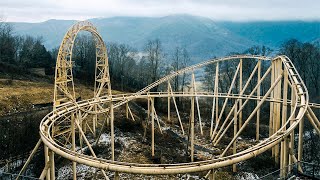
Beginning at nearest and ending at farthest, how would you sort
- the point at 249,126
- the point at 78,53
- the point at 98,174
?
1. the point at 98,174
2. the point at 249,126
3. the point at 78,53

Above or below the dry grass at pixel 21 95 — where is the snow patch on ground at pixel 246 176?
below

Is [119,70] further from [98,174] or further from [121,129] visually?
[98,174]

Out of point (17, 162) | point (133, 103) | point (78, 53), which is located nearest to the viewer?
point (17, 162)

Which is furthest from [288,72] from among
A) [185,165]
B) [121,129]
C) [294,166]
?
[121,129]

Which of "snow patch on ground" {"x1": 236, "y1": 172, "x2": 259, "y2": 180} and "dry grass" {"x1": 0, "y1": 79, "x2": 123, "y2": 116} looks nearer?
"snow patch on ground" {"x1": 236, "y1": 172, "x2": 259, "y2": 180}

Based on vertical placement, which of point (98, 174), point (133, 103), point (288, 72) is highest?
point (288, 72)

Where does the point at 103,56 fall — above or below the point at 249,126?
above

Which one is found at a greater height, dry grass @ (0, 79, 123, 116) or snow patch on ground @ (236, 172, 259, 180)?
dry grass @ (0, 79, 123, 116)

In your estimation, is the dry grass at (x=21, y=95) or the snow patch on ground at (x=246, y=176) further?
→ the dry grass at (x=21, y=95)

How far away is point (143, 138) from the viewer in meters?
26.9

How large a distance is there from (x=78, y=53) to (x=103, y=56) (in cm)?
3966

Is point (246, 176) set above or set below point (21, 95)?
below

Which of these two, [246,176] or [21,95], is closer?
[246,176]

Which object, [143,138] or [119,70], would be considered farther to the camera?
[119,70]
